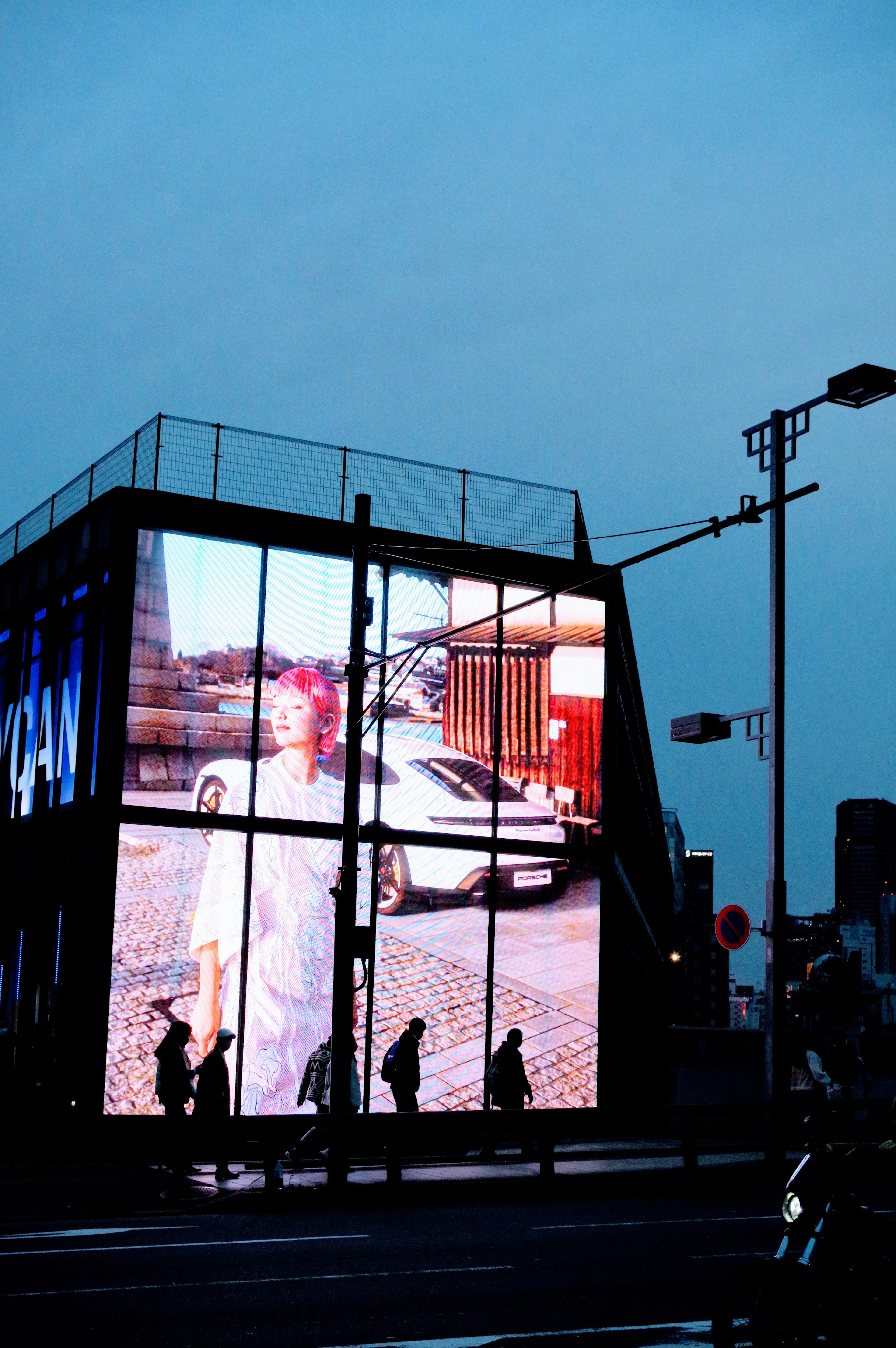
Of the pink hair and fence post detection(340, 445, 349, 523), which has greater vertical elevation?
fence post detection(340, 445, 349, 523)

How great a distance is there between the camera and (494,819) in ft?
87.2

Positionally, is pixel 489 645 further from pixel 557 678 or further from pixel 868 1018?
pixel 868 1018

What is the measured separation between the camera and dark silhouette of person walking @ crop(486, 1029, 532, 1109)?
74.5 feet

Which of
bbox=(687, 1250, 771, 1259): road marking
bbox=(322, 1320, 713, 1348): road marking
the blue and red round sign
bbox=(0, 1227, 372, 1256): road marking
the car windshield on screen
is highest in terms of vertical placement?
the car windshield on screen

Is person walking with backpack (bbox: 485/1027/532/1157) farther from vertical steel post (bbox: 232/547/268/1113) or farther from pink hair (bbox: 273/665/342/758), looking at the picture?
pink hair (bbox: 273/665/342/758)

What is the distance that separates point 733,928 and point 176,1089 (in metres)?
7.39

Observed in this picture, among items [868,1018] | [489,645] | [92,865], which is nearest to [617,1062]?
[489,645]

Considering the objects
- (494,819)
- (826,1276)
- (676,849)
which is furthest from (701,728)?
(676,849)

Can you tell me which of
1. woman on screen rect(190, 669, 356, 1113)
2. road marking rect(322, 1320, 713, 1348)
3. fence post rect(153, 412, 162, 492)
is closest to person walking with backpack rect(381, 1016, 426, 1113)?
woman on screen rect(190, 669, 356, 1113)

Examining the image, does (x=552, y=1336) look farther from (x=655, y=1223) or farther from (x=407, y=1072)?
(x=407, y=1072)

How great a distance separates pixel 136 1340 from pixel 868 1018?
7344cm

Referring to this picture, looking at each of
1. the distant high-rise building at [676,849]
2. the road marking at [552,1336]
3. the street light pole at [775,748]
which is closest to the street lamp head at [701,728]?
the street light pole at [775,748]

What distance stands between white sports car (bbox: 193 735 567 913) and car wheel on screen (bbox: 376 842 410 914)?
12 millimetres

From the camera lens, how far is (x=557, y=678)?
27656 millimetres
